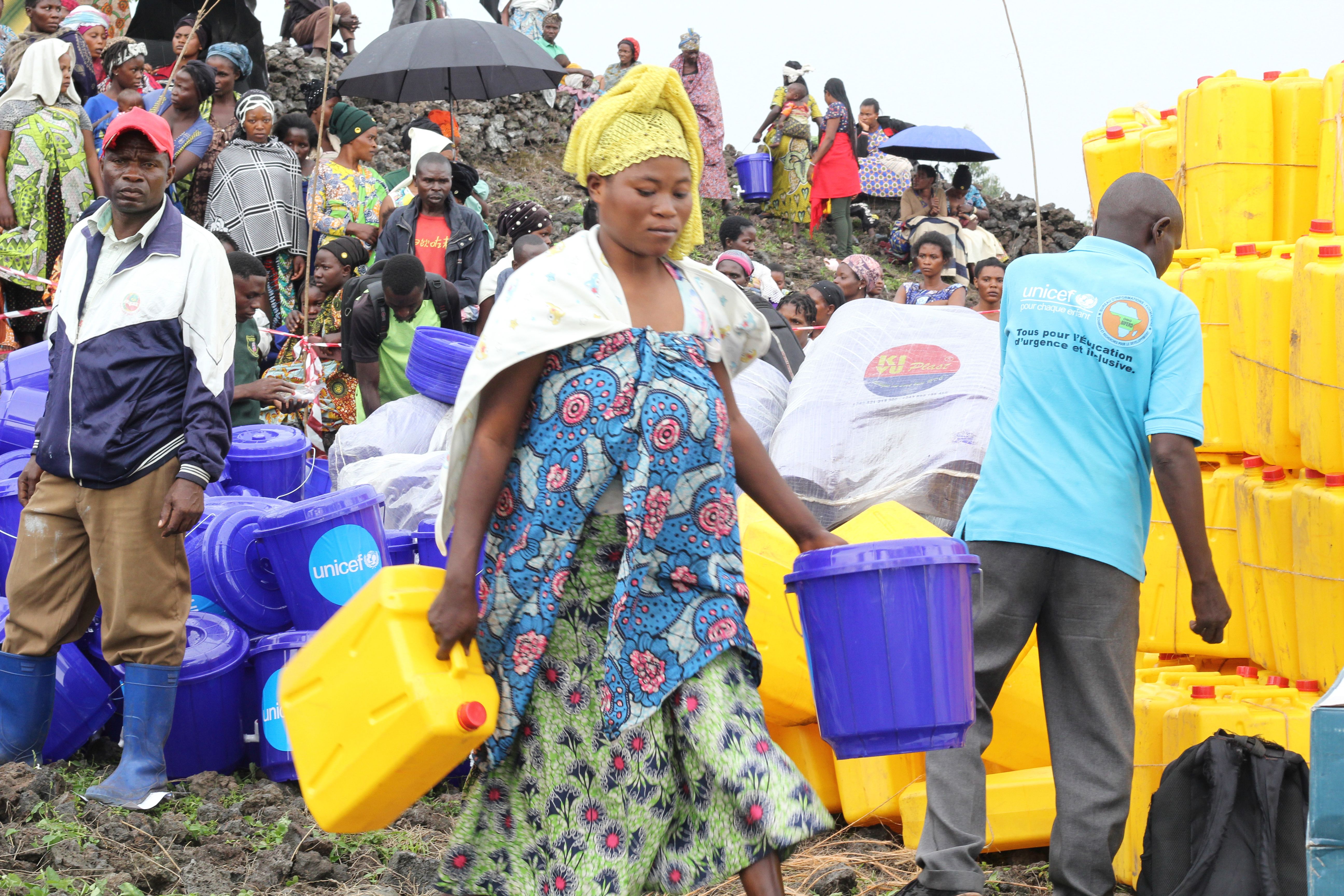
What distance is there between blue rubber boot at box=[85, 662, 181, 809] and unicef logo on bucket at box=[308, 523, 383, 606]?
61 cm

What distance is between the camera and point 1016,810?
3.59 metres

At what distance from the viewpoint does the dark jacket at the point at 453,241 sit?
7.78 metres

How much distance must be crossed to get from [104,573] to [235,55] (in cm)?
673

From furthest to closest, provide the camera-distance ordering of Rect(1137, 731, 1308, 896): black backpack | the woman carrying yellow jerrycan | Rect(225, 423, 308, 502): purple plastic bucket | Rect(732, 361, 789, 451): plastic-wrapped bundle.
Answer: Rect(225, 423, 308, 502): purple plastic bucket
Rect(732, 361, 789, 451): plastic-wrapped bundle
Rect(1137, 731, 1308, 896): black backpack
the woman carrying yellow jerrycan

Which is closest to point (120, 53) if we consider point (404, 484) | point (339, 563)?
point (404, 484)

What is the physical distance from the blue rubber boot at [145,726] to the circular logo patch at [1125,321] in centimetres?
270

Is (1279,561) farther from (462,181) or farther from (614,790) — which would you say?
(462,181)

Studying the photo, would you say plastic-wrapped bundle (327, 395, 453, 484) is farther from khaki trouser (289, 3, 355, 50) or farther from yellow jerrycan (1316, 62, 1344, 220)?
khaki trouser (289, 3, 355, 50)

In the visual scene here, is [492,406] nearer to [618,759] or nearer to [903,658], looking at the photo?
[618,759]

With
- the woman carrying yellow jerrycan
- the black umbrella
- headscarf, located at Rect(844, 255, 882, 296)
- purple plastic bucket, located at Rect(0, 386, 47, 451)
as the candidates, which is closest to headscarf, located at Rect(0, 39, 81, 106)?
purple plastic bucket, located at Rect(0, 386, 47, 451)

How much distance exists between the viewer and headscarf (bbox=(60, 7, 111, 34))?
10258 millimetres

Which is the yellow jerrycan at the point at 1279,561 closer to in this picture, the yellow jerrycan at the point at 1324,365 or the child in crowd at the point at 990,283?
the yellow jerrycan at the point at 1324,365

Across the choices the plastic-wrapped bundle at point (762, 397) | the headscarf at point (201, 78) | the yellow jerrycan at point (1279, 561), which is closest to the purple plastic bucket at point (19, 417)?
the plastic-wrapped bundle at point (762, 397)

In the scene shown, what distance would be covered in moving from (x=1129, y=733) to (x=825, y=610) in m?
1.07
